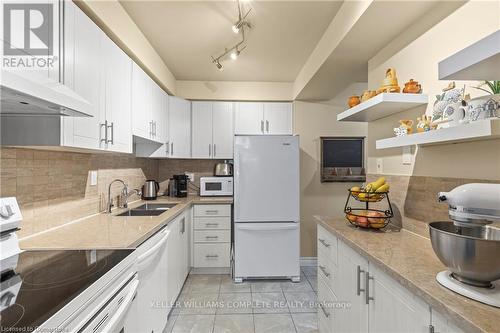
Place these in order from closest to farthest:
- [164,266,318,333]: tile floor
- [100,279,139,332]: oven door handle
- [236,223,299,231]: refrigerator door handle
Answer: [100,279,139,332]: oven door handle
[164,266,318,333]: tile floor
[236,223,299,231]: refrigerator door handle

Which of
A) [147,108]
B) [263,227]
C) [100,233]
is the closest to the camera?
[100,233]

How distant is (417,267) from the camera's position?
3.50ft

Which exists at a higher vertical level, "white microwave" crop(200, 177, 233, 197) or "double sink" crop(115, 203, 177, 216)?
"white microwave" crop(200, 177, 233, 197)

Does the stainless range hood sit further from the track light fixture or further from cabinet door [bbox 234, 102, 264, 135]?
cabinet door [bbox 234, 102, 264, 135]

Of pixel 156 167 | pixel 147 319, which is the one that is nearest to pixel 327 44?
pixel 147 319

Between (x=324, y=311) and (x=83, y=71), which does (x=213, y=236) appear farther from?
(x=83, y=71)

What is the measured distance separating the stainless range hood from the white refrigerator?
1956mm

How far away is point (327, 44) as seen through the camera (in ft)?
7.18

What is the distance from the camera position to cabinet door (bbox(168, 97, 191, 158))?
Answer: 3.38 metres

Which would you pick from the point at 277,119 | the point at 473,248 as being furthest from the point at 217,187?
the point at 473,248

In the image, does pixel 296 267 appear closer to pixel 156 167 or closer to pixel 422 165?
pixel 422 165

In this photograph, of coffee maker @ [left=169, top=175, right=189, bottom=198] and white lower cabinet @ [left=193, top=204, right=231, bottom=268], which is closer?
white lower cabinet @ [left=193, top=204, right=231, bottom=268]

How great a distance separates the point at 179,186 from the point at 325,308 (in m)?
2.28

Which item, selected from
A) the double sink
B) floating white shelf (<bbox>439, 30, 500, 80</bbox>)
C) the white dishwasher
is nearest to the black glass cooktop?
the white dishwasher
